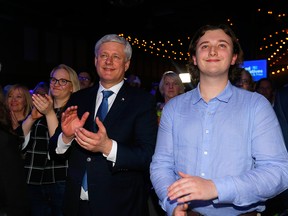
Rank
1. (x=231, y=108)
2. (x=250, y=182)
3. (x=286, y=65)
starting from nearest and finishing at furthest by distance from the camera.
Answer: (x=250, y=182) < (x=231, y=108) < (x=286, y=65)

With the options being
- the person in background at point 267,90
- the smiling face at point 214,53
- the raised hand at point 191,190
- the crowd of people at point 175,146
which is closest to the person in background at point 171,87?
the person in background at point 267,90

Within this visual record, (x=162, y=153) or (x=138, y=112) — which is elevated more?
(x=138, y=112)

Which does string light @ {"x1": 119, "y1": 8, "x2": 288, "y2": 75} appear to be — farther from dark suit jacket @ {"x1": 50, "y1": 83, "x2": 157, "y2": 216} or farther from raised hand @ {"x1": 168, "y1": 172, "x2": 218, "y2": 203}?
raised hand @ {"x1": 168, "y1": 172, "x2": 218, "y2": 203}

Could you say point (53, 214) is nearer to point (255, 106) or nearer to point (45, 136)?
point (45, 136)

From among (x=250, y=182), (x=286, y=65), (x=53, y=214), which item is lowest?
(x=53, y=214)

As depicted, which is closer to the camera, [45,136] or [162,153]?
[162,153]

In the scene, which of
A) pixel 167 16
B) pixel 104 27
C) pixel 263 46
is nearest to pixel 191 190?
pixel 167 16

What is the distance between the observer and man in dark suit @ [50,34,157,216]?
1.83 meters

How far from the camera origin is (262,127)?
4.67 ft

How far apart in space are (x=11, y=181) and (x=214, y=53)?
1.18 metres

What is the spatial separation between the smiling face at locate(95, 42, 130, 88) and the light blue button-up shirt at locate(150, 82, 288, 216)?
1.93 feet

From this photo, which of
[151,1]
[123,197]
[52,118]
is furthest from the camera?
[151,1]

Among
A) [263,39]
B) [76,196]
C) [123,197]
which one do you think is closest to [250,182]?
[123,197]

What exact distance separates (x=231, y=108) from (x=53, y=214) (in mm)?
2045
